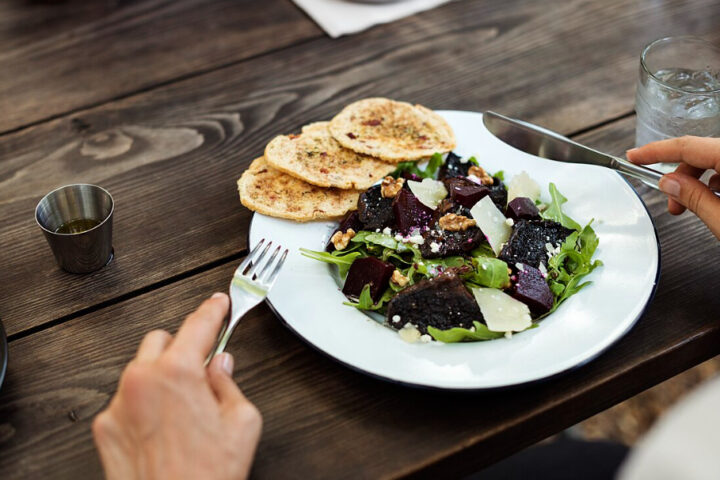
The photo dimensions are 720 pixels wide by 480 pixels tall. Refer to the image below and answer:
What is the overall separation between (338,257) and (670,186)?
0.73 metres

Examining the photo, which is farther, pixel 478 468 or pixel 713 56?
pixel 713 56

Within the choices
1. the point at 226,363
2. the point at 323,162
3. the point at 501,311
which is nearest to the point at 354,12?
the point at 323,162

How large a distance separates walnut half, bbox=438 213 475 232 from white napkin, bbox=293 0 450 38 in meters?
1.21

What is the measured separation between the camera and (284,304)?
1.33m

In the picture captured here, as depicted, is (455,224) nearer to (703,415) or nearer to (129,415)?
(129,415)

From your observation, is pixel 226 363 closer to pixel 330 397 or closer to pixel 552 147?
pixel 330 397

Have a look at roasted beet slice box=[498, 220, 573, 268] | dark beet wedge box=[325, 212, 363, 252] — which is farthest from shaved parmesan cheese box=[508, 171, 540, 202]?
dark beet wedge box=[325, 212, 363, 252]

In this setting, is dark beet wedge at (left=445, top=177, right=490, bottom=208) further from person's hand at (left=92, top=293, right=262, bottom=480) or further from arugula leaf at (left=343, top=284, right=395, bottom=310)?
person's hand at (left=92, top=293, right=262, bottom=480)

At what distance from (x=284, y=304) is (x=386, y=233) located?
0.31m

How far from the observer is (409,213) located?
153 centimetres

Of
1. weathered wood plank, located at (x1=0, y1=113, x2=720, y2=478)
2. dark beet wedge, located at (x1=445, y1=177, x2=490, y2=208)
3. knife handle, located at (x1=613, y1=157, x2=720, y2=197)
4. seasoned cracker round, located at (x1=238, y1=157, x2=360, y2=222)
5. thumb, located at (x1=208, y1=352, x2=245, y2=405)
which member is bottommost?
weathered wood plank, located at (x1=0, y1=113, x2=720, y2=478)

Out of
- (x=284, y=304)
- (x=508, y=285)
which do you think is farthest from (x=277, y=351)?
(x=508, y=285)

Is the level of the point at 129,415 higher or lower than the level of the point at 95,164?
higher

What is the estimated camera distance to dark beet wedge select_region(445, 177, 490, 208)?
1.53 meters
